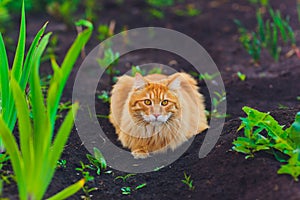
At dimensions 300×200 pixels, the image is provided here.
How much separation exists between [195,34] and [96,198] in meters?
2.87

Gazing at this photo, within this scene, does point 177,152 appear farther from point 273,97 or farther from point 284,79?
point 284,79

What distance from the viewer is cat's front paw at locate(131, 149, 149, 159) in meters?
2.98

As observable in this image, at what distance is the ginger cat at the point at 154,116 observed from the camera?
2.86m

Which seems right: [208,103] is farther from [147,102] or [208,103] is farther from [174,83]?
[147,102]

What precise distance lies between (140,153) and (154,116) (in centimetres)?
29

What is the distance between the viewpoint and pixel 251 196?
7.82 feet

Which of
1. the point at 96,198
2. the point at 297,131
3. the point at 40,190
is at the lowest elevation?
the point at 96,198

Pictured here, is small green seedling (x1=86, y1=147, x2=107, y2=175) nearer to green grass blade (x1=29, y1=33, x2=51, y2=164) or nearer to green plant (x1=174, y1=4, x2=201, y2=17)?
green grass blade (x1=29, y1=33, x2=51, y2=164)

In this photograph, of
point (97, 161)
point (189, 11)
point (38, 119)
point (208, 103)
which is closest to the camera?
point (38, 119)

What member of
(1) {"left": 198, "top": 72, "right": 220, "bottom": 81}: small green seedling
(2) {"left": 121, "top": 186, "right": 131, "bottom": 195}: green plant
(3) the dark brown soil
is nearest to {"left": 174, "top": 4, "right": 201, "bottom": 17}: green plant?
(3) the dark brown soil

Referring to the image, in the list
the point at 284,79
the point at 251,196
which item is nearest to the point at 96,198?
the point at 251,196

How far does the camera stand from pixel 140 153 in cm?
299

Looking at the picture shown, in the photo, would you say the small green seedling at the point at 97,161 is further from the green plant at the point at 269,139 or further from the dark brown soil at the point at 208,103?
the green plant at the point at 269,139

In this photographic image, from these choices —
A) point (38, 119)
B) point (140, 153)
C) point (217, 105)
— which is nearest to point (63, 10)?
point (217, 105)
